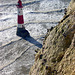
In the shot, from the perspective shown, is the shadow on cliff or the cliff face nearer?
the cliff face

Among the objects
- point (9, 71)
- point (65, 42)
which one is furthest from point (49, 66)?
point (9, 71)

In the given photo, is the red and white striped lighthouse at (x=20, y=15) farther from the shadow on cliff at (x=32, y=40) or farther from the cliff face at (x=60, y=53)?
the cliff face at (x=60, y=53)

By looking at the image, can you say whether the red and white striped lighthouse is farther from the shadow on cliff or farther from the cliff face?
the cliff face

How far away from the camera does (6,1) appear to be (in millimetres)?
26656

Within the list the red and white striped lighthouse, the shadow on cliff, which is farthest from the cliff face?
the red and white striped lighthouse

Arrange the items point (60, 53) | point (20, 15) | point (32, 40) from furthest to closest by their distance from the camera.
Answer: point (32, 40)
point (20, 15)
point (60, 53)

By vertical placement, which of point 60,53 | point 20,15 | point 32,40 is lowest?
point 32,40

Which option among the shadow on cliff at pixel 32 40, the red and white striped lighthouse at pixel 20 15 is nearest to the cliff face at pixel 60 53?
the shadow on cliff at pixel 32 40

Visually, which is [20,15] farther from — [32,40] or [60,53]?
[60,53]

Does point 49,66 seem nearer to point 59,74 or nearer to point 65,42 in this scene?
point 59,74

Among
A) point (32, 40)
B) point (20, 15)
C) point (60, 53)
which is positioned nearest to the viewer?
point (60, 53)

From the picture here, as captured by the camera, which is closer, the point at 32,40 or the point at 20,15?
the point at 20,15

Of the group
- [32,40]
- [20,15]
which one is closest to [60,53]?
[32,40]

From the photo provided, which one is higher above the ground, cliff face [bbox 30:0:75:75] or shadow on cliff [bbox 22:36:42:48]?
cliff face [bbox 30:0:75:75]
